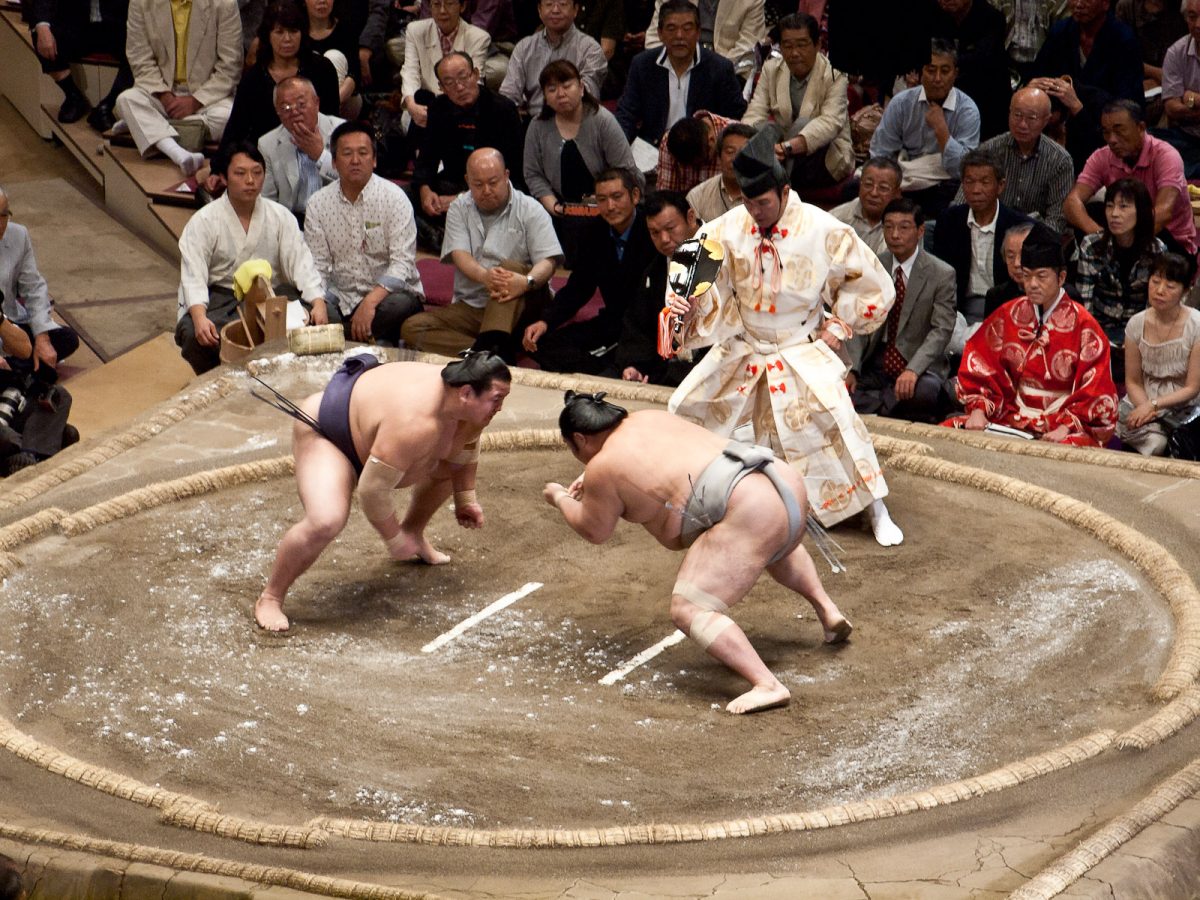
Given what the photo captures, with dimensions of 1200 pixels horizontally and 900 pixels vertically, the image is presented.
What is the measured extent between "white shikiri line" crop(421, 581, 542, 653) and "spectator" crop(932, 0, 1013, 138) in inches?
112

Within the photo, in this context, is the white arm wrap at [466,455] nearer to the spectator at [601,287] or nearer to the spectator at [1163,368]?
the spectator at [601,287]

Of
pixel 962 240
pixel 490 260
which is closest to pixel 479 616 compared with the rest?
pixel 490 260

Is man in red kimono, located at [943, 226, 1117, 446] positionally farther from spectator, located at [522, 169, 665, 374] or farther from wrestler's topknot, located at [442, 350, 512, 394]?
wrestler's topknot, located at [442, 350, 512, 394]

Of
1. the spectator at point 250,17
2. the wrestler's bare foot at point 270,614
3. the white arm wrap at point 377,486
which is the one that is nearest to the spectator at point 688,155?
the spectator at point 250,17

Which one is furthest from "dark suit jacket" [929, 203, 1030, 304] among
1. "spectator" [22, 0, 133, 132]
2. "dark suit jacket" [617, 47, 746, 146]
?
"spectator" [22, 0, 133, 132]

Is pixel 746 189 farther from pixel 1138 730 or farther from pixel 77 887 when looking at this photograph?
pixel 77 887

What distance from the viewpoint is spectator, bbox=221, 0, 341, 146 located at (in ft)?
21.1

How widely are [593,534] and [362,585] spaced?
739mm

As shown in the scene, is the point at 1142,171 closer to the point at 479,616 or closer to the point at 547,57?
the point at 547,57

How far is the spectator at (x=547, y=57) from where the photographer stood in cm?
656

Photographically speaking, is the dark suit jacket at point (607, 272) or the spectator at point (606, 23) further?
the spectator at point (606, 23)

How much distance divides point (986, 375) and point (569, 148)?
1.89 m

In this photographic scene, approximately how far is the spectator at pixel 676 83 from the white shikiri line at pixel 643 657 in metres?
2.85

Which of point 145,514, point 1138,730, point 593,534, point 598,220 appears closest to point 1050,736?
point 1138,730
